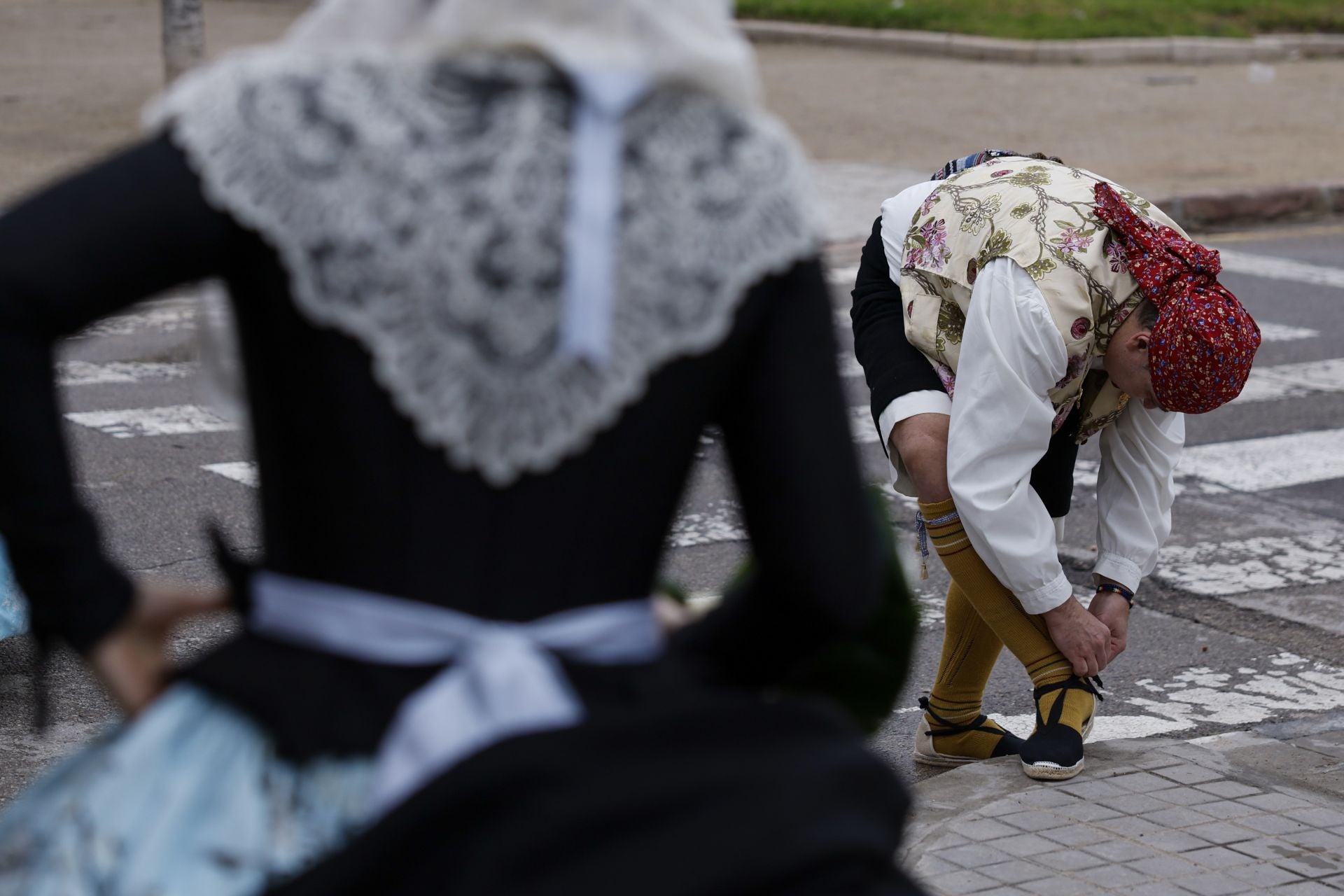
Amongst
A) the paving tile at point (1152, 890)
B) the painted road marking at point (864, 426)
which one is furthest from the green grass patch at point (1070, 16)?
the paving tile at point (1152, 890)

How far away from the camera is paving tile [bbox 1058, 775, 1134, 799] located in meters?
4.10

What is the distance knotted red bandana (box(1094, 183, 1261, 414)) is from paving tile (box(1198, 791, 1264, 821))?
2.74 ft

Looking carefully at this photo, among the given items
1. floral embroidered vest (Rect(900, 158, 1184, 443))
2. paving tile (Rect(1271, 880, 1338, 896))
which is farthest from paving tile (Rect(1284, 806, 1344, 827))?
floral embroidered vest (Rect(900, 158, 1184, 443))

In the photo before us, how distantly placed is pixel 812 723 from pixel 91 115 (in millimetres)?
14652

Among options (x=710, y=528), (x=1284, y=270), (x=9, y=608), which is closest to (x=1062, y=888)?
(x=9, y=608)

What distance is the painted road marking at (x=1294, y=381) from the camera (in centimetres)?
847

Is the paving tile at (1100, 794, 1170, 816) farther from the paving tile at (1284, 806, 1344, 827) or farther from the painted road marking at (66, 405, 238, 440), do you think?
the painted road marking at (66, 405, 238, 440)

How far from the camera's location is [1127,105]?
17.0 meters

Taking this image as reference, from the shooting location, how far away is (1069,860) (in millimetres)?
3742

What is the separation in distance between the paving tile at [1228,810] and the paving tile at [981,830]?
425mm

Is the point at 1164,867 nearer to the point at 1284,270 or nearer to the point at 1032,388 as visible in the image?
the point at 1032,388

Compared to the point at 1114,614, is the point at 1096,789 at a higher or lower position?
lower

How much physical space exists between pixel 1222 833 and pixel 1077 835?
0.96ft

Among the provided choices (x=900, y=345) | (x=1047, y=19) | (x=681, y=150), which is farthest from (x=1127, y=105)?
(x=681, y=150)
